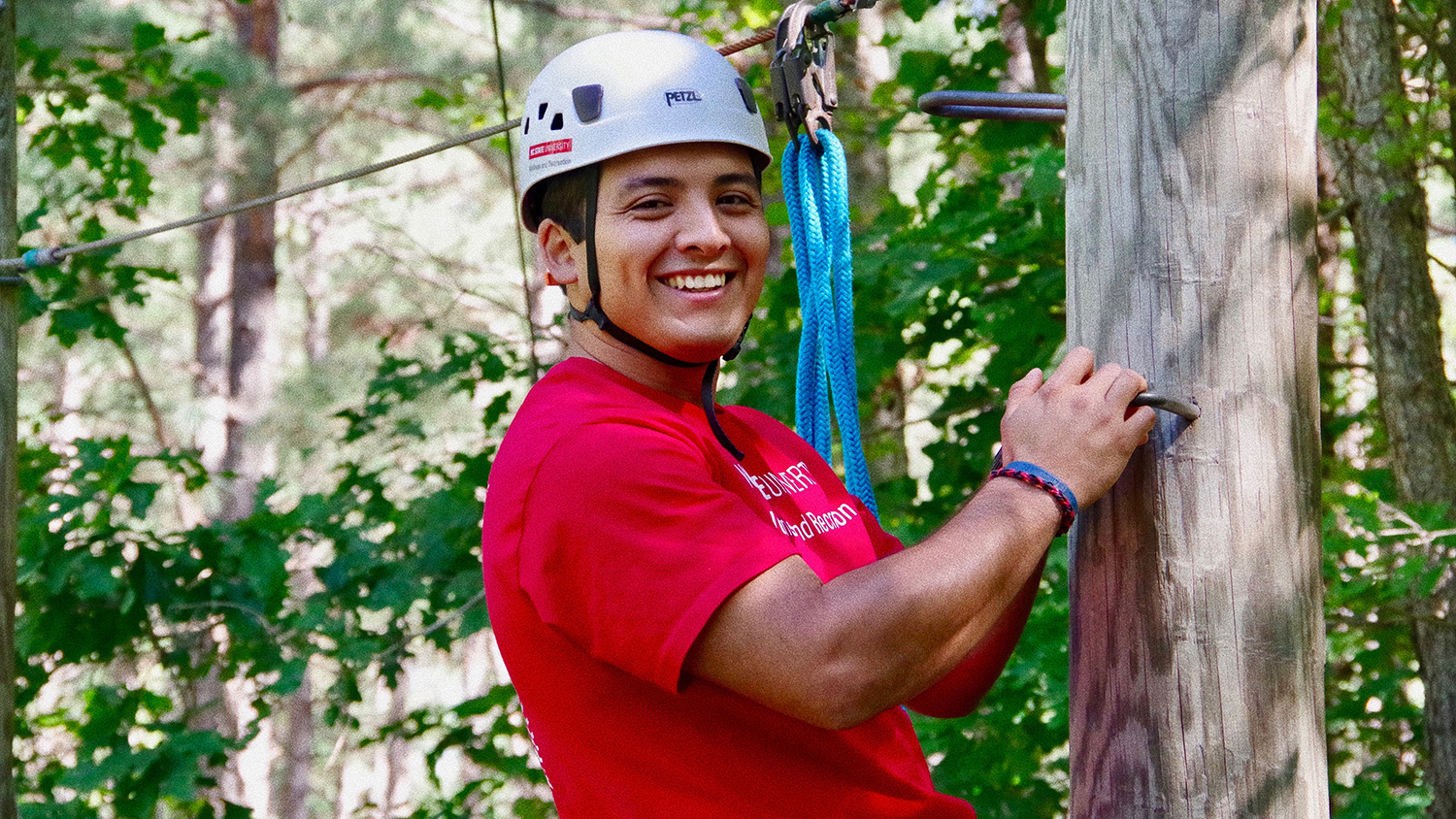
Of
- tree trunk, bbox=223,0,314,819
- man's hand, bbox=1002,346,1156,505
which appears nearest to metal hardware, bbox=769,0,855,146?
man's hand, bbox=1002,346,1156,505

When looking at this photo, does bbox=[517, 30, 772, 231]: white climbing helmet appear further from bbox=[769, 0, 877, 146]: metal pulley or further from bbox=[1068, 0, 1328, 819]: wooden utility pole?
bbox=[1068, 0, 1328, 819]: wooden utility pole

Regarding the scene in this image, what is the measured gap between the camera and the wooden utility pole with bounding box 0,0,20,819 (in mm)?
3629

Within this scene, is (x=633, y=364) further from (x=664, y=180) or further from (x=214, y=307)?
(x=214, y=307)

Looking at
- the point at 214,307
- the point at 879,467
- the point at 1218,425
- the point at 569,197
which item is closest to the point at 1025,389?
the point at 1218,425

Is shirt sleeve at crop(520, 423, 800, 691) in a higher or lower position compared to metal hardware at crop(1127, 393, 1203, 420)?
lower

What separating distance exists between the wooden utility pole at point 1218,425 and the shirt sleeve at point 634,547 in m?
0.53

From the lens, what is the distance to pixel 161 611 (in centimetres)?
508

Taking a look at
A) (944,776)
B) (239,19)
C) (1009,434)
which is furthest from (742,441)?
(239,19)

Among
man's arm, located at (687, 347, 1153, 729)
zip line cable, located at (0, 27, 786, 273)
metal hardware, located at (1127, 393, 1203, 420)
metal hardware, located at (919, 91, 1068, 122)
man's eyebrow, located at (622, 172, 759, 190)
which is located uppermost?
zip line cable, located at (0, 27, 786, 273)

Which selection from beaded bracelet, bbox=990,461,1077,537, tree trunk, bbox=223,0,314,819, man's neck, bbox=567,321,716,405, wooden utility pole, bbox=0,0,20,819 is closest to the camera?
beaded bracelet, bbox=990,461,1077,537

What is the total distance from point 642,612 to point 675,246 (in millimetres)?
607

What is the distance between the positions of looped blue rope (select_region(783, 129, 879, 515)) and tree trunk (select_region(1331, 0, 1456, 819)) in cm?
276

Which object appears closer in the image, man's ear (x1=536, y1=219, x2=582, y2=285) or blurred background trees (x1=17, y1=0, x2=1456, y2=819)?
man's ear (x1=536, y1=219, x2=582, y2=285)

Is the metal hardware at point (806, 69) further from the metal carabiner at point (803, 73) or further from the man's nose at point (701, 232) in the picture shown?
the man's nose at point (701, 232)
